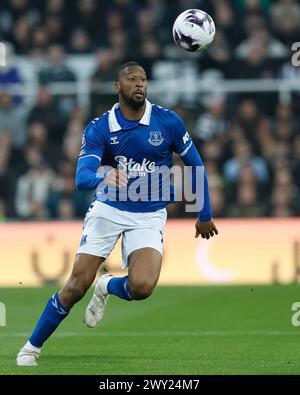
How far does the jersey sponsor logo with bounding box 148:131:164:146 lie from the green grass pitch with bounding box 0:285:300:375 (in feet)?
5.39

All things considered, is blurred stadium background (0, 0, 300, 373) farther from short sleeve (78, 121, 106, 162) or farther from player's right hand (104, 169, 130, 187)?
player's right hand (104, 169, 130, 187)

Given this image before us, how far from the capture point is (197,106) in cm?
1705

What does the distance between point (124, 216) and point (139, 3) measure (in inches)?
419

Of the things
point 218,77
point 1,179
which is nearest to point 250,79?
point 218,77

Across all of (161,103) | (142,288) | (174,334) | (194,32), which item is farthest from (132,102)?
(161,103)

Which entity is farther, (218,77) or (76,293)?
(218,77)

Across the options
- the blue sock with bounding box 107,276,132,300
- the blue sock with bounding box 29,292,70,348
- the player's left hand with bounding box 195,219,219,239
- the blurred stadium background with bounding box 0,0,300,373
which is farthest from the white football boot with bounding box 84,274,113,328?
the blurred stadium background with bounding box 0,0,300,373

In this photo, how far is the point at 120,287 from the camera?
898 centimetres

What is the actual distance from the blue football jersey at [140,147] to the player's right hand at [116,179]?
57cm

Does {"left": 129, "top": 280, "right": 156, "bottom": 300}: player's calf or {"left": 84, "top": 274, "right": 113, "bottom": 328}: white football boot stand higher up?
{"left": 129, "top": 280, "right": 156, "bottom": 300}: player's calf

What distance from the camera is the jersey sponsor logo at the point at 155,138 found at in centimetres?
891

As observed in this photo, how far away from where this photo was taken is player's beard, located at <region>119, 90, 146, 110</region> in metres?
8.83

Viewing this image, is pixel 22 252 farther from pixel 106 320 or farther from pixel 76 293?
pixel 76 293

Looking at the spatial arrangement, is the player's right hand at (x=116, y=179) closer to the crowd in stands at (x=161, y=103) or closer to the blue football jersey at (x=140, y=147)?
the blue football jersey at (x=140, y=147)
